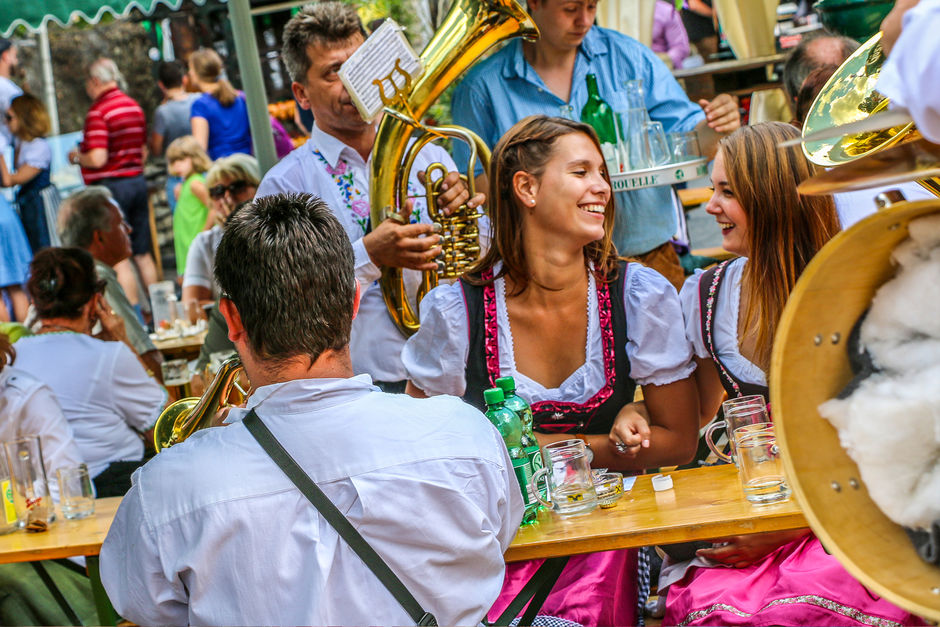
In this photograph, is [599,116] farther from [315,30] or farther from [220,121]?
[220,121]

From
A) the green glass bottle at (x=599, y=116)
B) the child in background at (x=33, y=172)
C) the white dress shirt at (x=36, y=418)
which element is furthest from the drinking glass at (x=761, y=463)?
the child in background at (x=33, y=172)

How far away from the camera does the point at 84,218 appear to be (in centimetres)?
522

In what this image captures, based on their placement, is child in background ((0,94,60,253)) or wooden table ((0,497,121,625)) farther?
child in background ((0,94,60,253))

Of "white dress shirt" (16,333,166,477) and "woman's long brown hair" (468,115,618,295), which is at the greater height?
"woman's long brown hair" (468,115,618,295)

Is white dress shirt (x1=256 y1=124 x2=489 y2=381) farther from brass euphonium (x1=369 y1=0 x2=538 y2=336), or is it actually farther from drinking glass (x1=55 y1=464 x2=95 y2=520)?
drinking glass (x1=55 y1=464 x2=95 y2=520)

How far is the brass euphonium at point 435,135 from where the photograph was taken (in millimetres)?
3082

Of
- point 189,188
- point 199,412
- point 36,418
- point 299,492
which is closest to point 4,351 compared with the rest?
point 36,418

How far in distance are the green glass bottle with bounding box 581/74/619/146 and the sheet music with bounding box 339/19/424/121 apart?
87 cm

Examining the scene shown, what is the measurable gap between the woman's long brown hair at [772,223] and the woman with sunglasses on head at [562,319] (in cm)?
22

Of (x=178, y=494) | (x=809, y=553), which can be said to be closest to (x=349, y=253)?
(x=178, y=494)

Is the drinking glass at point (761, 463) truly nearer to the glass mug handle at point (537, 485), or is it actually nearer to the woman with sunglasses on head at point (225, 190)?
the glass mug handle at point (537, 485)

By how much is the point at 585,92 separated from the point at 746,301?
144 cm

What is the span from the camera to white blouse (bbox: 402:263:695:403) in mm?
2686

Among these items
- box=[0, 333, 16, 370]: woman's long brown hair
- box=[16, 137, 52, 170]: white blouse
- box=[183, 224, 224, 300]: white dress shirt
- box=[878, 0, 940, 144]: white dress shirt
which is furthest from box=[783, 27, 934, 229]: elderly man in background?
box=[16, 137, 52, 170]: white blouse
